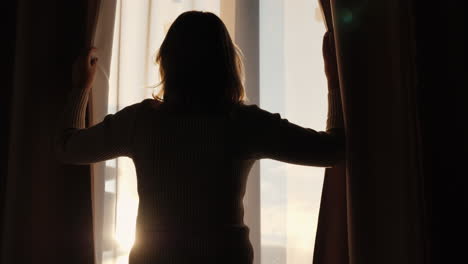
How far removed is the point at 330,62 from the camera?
1104mm

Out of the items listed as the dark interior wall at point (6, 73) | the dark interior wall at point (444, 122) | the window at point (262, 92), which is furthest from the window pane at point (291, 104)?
the dark interior wall at point (6, 73)

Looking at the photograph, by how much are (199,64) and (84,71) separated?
447mm

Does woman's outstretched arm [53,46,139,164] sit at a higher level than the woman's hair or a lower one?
lower

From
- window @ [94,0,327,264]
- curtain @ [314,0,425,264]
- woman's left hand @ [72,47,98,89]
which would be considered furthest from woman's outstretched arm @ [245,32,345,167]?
woman's left hand @ [72,47,98,89]

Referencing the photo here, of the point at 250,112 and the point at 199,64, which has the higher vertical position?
the point at 199,64

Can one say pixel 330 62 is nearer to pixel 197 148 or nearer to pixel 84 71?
pixel 197 148

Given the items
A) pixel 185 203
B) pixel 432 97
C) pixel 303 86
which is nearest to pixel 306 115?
pixel 303 86

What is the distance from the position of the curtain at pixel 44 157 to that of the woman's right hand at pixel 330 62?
0.69 meters

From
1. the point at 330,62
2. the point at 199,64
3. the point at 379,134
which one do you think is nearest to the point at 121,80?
the point at 199,64

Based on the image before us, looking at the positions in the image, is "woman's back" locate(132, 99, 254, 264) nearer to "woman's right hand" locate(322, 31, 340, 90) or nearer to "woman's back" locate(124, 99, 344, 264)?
"woman's back" locate(124, 99, 344, 264)

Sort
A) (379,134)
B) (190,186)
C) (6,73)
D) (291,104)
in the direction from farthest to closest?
(6,73), (291,104), (379,134), (190,186)

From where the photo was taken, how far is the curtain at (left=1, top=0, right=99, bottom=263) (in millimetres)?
1233

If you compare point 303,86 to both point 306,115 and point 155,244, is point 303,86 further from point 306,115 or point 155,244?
point 155,244

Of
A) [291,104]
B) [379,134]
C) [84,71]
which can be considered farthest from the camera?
[291,104]
